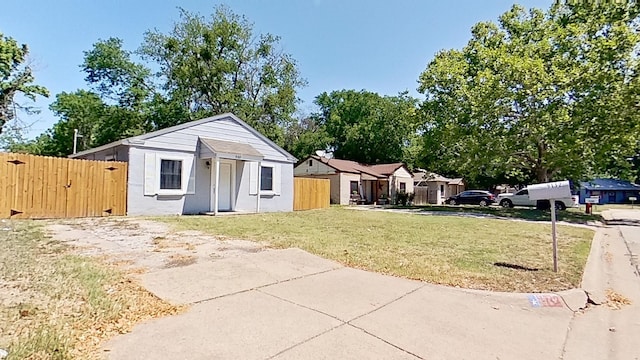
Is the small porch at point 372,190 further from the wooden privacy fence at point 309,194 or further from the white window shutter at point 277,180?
the white window shutter at point 277,180

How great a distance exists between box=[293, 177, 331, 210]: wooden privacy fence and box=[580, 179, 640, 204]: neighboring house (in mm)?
47068

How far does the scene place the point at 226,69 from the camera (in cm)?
2797

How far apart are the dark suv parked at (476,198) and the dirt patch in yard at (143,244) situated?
2864cm

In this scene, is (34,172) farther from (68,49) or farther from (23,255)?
(68,49)

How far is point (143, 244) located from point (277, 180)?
10.8 meters

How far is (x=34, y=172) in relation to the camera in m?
11.2

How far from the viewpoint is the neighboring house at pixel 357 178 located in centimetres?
2839

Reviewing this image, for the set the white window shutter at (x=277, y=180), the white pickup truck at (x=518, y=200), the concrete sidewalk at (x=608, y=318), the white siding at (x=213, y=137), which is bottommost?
A: the concrete sidewalk at (x=608, y=318)

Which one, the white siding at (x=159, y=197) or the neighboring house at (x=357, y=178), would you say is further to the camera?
the neighboring house at (x=357, y=178)

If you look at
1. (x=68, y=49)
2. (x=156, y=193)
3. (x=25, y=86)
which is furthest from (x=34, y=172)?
(x=25, y=86)

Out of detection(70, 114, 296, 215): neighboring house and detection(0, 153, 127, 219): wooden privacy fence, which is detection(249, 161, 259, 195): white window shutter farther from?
detection(0, 153, 127, 219): wooden privacy fence

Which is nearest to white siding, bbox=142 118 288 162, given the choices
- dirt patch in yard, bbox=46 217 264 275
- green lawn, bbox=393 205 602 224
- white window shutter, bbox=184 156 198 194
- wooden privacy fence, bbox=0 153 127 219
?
white window shutter, bbox=184 156 198 194

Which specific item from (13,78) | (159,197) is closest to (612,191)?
(159,197)

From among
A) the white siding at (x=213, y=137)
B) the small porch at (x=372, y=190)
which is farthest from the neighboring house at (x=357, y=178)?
the white siding at (x=213, y=137)
